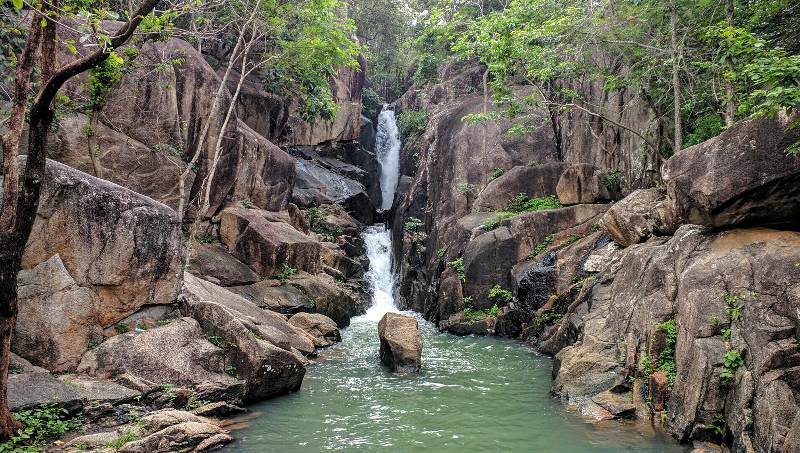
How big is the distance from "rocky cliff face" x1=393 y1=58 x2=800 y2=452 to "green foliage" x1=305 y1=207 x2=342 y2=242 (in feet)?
20.9

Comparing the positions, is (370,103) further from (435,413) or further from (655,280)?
(435,413)

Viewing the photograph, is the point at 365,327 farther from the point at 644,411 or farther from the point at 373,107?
the point at 373,107

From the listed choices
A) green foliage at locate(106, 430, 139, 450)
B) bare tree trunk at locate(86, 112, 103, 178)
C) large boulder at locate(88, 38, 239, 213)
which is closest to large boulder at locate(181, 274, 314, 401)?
green foliage at locate(106, 430, 139, 450)

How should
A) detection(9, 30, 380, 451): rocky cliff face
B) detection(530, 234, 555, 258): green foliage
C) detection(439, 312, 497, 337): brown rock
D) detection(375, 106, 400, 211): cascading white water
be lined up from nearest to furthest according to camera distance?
detection(9, 30, 380, 451): rocky cliff face < detection(439, 312, 497, 337): brown rock < detection(530, 234, 555, 258): green foliage < detection(375, 106, 400, 211): cascading white water

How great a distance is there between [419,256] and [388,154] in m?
16.0

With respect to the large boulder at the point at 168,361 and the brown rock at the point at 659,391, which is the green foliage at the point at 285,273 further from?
the brown rock at the point at 659,391

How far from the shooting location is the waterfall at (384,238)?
27391 millimetres

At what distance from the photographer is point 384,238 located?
104 feet

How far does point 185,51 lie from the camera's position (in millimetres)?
20297

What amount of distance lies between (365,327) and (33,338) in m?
13.2

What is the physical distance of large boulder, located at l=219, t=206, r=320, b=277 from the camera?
67.2 ft

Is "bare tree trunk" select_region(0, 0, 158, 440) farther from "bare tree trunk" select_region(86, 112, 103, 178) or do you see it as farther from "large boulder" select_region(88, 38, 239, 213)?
"large boulder" select_region(88, 38, 239, 213)

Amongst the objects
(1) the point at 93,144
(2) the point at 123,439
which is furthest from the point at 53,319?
(1) the point at 93,144

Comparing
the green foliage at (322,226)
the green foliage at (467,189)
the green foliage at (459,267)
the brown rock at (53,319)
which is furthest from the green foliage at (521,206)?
the brown rock at (53,319)
